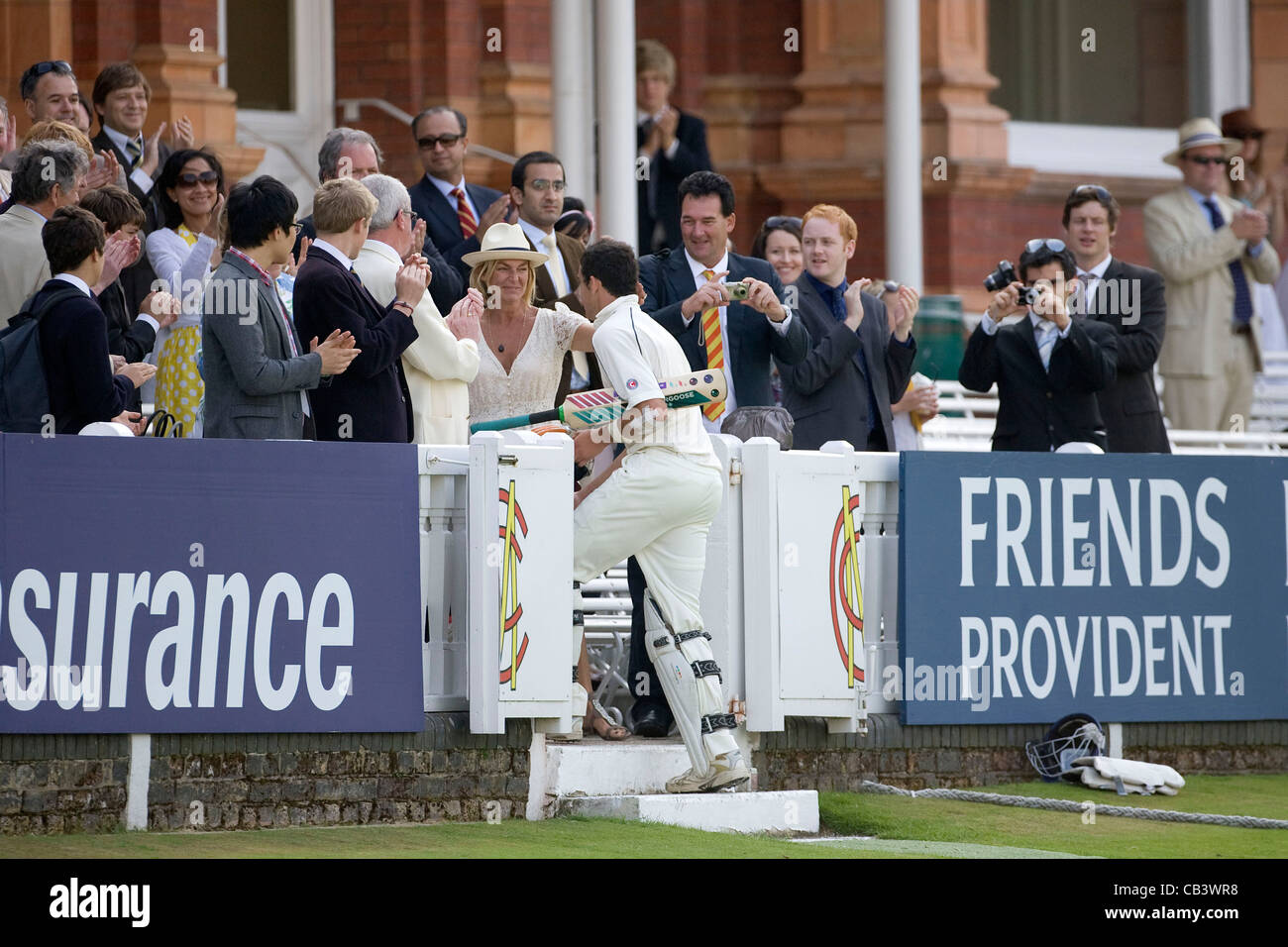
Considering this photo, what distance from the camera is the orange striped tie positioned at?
9.85 meters

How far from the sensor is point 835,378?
33.4ft

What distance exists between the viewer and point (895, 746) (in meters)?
9.59

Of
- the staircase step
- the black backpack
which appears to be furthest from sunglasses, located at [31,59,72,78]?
the staircase step

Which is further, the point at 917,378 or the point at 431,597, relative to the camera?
the point at 917,378

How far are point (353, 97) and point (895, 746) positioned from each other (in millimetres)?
7705

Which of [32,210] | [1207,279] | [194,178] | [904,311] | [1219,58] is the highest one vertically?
[1219,58]

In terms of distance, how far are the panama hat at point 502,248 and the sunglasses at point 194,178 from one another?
47.2 inches

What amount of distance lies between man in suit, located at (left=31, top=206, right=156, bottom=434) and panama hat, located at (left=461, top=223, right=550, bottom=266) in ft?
5.52

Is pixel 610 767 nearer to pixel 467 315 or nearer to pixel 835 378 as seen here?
pixel 467 315

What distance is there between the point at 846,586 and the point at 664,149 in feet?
17.1

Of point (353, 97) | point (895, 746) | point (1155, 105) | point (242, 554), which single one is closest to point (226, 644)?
point (242, 554)

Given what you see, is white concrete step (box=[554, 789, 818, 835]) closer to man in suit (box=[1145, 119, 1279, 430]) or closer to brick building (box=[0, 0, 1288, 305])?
man in suit (box=[1145, 119, 1279, 430])

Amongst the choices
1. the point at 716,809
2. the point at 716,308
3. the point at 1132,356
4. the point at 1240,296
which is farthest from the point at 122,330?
the point at 1240,296

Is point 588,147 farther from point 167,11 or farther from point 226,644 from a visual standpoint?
point 226,644
